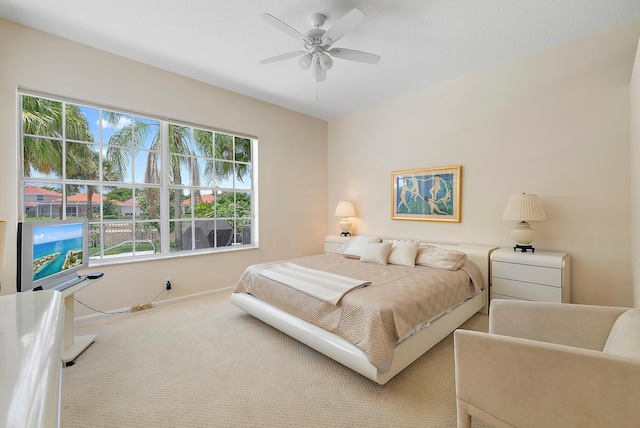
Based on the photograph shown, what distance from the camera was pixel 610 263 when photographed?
2641 mm

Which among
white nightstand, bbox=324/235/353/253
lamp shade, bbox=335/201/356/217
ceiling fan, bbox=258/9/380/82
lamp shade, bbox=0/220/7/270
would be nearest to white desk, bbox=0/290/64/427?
lamp shade, bbox=0/220/7/270

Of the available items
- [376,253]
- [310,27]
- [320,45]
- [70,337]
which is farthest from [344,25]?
[70,337]

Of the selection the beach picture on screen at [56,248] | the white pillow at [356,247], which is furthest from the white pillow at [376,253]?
the beach picture on screen at [56,248]

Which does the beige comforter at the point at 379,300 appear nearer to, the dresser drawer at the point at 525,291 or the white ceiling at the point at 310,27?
the dresser drawer at the point at 525,291

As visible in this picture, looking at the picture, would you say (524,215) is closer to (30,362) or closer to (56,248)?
(30,362)

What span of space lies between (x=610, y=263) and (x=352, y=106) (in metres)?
3.68

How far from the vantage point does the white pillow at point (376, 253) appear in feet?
10.6

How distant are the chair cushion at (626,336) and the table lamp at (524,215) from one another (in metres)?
1.61

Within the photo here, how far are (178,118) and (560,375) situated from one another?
4035 mm

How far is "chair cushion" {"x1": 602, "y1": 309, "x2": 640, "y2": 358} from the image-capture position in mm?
1083

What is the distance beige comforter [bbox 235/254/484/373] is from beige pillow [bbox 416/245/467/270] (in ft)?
0.26

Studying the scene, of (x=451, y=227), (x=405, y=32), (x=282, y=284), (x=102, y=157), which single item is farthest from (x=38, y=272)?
(x=451, y=227)

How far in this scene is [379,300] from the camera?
197 centimetres

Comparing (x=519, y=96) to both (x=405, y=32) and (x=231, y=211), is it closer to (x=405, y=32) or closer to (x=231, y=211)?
(x=405, y=32)
